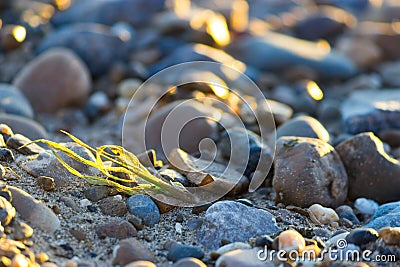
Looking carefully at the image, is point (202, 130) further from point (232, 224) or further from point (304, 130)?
point (232, 224)

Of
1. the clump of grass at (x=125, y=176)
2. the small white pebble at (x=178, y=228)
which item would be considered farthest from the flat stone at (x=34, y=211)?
the small white pebble at (x=178, y=228)

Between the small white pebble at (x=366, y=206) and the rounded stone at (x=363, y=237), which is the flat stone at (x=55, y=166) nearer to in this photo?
the rounded stone at (x=363, y=237)

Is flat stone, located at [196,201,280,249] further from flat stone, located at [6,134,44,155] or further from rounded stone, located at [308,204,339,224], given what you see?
flat stone, located at [6,134,44,155]

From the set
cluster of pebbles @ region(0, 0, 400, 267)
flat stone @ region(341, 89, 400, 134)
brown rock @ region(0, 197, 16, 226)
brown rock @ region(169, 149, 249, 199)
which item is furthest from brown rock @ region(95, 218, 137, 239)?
flat stone @ region(341, 89, 400, 134)

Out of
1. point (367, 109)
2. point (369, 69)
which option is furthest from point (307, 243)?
point (369, 69)

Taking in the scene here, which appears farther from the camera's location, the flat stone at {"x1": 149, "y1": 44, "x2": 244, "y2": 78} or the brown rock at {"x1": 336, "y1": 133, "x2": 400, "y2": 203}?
the flat stone at {"x1": 149, "y1": 44, "x2": 244, "y2": 78}

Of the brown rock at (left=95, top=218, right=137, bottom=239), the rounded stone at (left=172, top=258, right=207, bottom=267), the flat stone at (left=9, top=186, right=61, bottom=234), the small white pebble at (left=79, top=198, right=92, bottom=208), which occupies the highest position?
the flat stone at (left=9, top=186, right=61, bottom=234)
